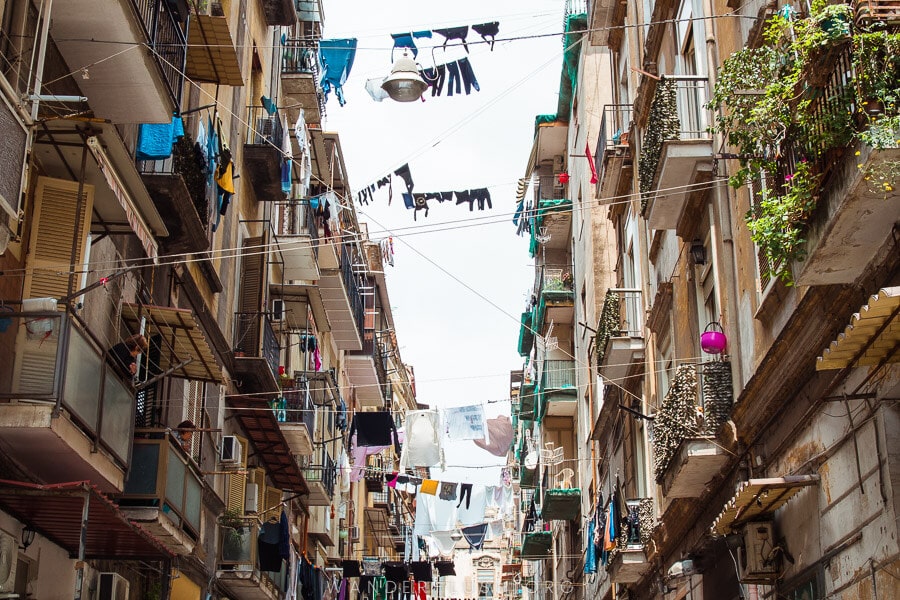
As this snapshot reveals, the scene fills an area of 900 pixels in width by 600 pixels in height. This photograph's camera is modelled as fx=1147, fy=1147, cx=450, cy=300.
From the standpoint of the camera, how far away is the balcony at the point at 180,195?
1441cm

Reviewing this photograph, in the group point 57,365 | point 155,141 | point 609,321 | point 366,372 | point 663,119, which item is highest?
point 366,372

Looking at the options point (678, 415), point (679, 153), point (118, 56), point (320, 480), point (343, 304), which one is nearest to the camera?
point (118, 56)

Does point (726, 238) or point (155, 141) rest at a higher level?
point (155, 141)

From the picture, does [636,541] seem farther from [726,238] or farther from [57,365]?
[57,365]

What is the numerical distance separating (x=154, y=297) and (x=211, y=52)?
3.85m

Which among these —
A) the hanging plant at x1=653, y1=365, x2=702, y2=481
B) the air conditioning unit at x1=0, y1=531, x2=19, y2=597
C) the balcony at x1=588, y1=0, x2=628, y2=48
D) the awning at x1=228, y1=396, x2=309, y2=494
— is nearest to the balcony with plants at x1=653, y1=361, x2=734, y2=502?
the hanging plant at x1=653, y1=365, x2=702, y2=481

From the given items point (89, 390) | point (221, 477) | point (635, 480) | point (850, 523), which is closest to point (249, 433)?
point (221, 477)

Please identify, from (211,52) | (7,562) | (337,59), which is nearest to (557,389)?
(337,59)

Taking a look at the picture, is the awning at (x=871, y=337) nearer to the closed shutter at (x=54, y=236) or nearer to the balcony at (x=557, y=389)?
the closed shutter at (x=54, y=236)

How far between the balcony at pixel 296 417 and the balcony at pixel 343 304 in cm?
378

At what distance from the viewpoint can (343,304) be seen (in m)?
30.8

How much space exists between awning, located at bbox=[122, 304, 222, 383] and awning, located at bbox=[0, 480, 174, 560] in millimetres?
2122

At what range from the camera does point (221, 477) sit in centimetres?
2059

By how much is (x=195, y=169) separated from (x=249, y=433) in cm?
799
